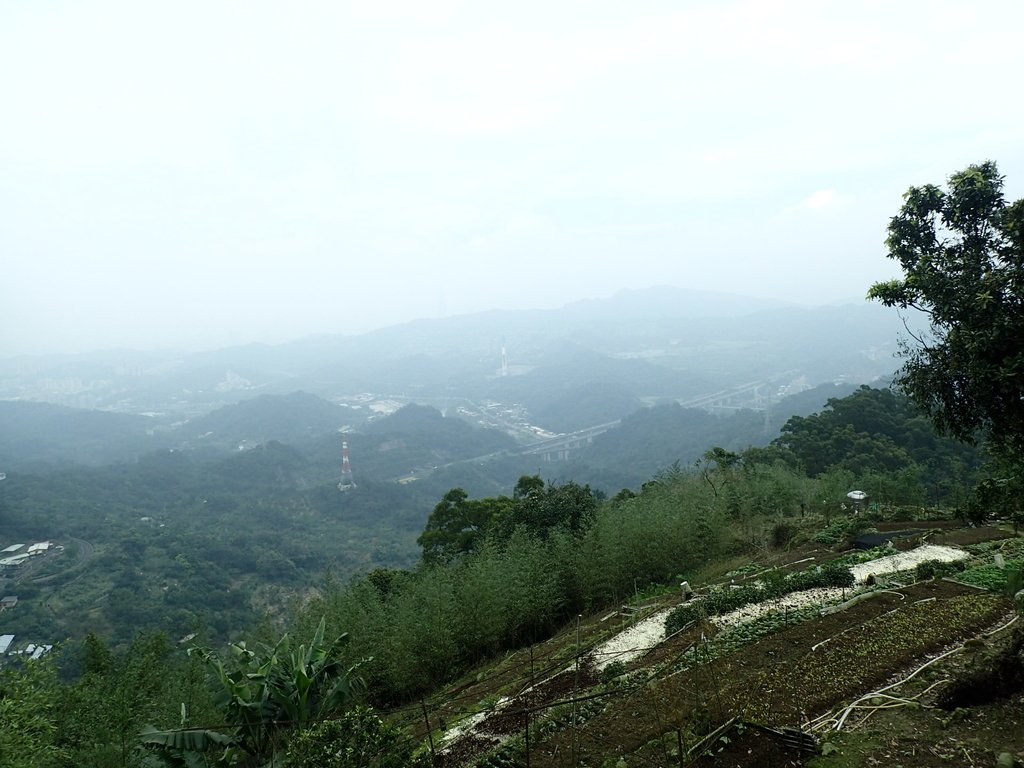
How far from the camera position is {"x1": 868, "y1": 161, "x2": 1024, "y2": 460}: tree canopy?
227 inches

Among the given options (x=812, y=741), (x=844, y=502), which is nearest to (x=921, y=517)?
(x=844, y=502)

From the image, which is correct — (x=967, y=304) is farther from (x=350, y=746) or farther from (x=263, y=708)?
(x=263, y=708)

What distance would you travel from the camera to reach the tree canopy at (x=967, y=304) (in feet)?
18.9

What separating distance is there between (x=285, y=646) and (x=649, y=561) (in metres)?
9.95

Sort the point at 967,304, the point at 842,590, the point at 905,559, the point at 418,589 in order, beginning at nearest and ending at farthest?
1. the point at 967,304
2. the point at 842,590
3. the point at 905,559
4. the point at 418,589

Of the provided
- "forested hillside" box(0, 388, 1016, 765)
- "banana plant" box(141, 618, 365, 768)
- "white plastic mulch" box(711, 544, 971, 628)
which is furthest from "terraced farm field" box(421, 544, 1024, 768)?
"banana plant" box(141, 618, 365, 768)

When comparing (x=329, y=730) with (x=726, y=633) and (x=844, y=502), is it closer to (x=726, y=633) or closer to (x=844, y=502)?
(x=726, y=633)

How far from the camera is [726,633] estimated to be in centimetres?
876

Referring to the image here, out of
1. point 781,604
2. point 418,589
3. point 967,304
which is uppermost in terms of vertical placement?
point 967,304

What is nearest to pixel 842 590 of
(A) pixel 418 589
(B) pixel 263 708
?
(A) pixel 418 589

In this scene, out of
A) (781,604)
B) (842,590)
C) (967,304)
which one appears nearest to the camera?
(967,304)

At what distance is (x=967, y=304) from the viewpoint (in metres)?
6.08

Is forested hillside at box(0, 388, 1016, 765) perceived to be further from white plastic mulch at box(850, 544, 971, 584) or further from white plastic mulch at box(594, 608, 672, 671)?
white plastic mulch at box(850, 544, 971, 584)

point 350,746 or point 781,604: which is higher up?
point 350,746
